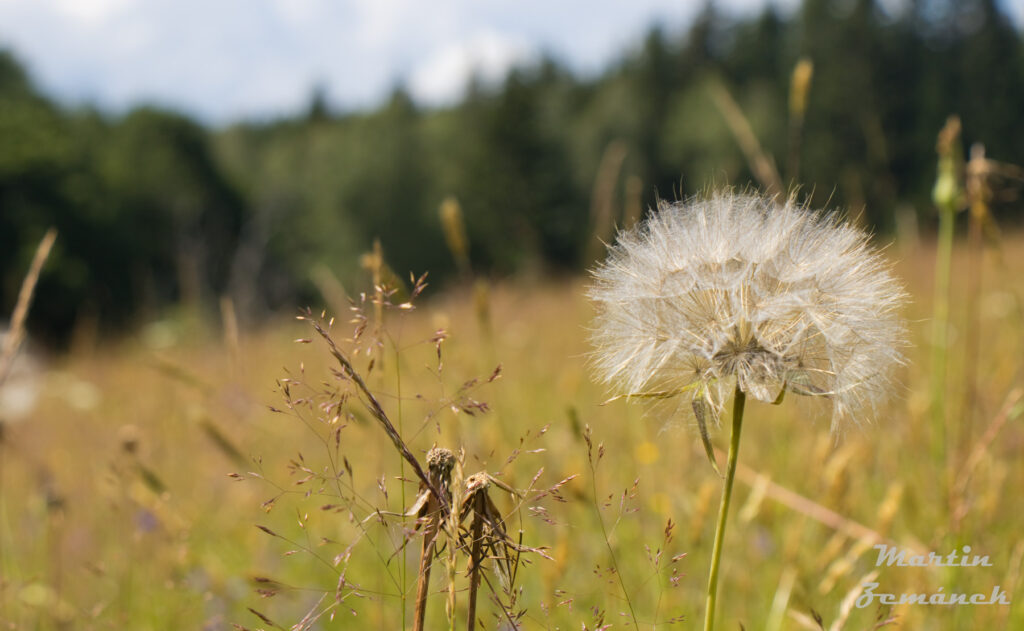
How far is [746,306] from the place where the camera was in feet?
2.49

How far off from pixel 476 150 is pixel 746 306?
158 ft

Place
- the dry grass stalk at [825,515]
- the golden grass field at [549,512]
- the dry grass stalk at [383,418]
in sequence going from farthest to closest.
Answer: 1. the dry grass stalk at [825,515]
2. the golden grass field at [549,512]
3. the dry grass stalk at [383,418]

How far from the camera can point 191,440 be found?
4043mm

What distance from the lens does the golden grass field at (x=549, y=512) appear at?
3.59 ft

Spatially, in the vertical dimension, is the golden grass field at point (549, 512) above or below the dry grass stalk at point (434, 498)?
below

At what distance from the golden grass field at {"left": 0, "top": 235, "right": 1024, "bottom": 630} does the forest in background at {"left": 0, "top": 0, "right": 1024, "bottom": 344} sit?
19.8ft

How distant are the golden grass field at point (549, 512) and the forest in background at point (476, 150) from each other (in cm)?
604

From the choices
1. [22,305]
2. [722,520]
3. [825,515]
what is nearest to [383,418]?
[722,520]

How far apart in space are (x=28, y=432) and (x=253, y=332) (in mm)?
3590

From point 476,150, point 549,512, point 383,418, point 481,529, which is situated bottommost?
point 549,512

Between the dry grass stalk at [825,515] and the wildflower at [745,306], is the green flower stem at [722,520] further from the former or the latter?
the dry grass stalk at [825,515]

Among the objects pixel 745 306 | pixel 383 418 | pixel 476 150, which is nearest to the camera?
pixel 383 418

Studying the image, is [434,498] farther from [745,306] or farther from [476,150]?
[476,150]

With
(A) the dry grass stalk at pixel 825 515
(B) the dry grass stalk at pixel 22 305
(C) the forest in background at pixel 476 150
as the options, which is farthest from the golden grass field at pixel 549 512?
(C) the forest in background at pixel 476 150
